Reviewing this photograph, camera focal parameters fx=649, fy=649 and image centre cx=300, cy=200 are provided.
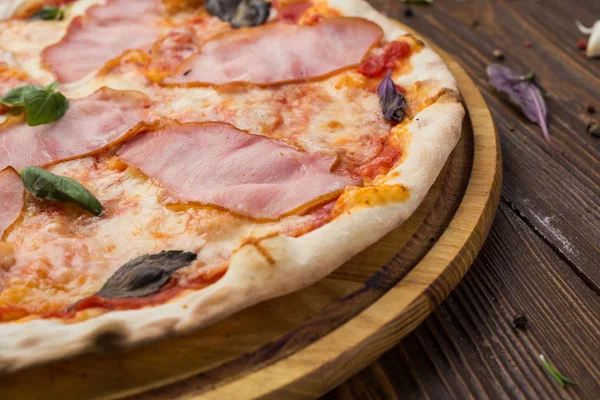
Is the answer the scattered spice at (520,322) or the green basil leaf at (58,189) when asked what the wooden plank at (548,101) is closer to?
the scattered spice at (520,322)

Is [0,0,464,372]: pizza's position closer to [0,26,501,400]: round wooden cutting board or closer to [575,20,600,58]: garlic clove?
[0,26,501,400]: round wooden cutting board

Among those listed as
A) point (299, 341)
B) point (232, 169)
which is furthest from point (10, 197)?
point (299, 341)

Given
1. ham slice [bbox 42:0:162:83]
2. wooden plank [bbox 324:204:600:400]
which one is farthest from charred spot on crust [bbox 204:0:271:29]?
wooden plank [bbox 324:204:600:400]

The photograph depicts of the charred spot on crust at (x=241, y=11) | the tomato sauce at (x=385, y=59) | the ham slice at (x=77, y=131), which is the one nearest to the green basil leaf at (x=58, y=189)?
the ham slice at (x=77, y=131)

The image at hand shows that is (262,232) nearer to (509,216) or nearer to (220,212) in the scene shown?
(220,212)

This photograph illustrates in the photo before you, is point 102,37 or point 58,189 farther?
point 102,37

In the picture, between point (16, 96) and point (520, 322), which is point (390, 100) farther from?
point (16, 96)
